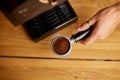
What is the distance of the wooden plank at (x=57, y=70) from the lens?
1087mm

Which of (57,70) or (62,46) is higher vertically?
(62,46)

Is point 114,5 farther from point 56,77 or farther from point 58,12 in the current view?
point 56,77

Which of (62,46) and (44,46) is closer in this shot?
(62,46)

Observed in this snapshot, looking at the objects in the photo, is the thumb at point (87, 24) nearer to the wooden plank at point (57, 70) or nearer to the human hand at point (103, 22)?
the human hand at point (103, 22)

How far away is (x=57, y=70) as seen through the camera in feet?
3.58

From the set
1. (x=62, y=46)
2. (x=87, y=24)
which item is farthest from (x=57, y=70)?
(x=87, y=24)

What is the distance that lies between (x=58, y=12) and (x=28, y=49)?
23 cm

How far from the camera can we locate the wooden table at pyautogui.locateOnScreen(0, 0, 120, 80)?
109 cm

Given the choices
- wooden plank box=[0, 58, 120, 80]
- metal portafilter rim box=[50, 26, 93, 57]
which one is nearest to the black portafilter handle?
metal portafilter rim box=[50, 26, 93, 57]

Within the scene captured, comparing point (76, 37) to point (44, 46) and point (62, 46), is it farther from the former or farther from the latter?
point (44, 46)

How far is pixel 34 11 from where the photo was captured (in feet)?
2.55

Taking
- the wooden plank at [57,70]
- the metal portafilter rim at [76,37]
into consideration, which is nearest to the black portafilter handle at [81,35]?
the metal portafilter rim at [76,37]

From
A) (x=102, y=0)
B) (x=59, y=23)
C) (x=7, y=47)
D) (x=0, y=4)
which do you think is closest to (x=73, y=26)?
(x=59, y=23)

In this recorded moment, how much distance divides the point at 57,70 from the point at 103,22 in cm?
31
